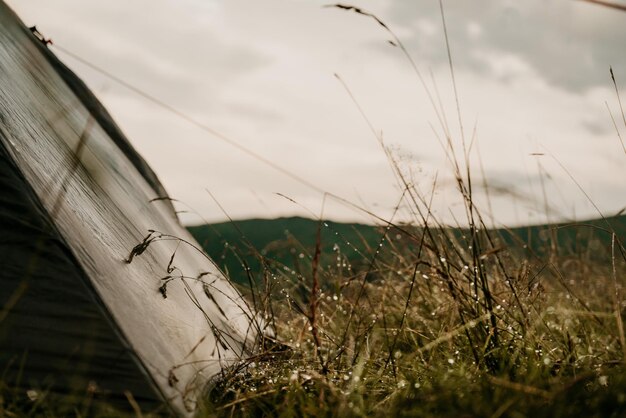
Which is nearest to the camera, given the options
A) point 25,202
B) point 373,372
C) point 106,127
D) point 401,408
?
point 401,408

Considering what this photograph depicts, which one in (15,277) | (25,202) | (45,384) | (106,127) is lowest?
(45,384)

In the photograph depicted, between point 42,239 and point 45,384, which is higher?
point 42,239

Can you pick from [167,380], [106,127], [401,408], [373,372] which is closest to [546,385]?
[401,408]

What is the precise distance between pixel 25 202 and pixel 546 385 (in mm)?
924

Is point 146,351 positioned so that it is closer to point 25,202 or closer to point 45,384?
point 45,384

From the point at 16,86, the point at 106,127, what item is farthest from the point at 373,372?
the point at 106,127

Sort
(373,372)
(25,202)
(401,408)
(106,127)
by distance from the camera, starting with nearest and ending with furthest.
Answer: (401,408), (25,202), (373,372), (106,127)

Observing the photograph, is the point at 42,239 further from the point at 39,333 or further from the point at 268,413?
the point at 268,413

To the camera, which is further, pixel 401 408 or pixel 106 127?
pixel 106 127

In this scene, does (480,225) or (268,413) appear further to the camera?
(480,225)

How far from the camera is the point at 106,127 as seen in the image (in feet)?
8.88

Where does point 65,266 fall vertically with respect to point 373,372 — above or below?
above

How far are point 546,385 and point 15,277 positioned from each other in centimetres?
92

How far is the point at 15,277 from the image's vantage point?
1076 millimetres
